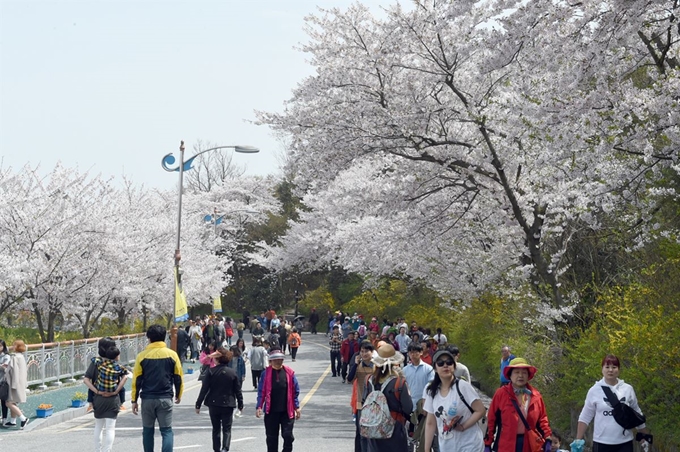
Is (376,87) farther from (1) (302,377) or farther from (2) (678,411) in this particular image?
(1) (302,377)

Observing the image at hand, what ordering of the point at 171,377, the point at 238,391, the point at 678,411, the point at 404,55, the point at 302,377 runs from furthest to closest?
the point at 302,377 < the point at 404,55 < the point at 238,391 < the point at 171,377 < the point at 678,411

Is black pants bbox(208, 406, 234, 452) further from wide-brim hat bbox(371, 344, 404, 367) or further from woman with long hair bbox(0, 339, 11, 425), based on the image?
woman with long hair bbox(0, 339, 11, 425)

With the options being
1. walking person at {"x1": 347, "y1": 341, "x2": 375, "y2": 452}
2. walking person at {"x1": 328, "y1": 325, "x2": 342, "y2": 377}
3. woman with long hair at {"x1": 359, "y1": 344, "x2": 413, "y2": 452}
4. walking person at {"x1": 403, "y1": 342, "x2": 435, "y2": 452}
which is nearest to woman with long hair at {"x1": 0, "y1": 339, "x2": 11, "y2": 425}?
walking person at {"x1": 347, "y1": 341, "x2": 375, "y2": 452}

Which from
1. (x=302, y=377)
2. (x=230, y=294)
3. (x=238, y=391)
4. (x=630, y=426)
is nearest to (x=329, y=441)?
(x=238, y=391)

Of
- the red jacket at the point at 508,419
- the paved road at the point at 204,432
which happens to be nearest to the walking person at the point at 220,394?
the paved road at the point at 204,432

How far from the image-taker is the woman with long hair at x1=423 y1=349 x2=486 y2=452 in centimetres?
781

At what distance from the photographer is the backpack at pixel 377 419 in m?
8.56

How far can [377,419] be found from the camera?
8.59 metres

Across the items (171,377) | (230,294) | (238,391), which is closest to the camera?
(171,377)

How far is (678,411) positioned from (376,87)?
9880mm

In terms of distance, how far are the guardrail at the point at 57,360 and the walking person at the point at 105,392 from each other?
38.1 ft

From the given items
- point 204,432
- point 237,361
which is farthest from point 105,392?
point 237,361

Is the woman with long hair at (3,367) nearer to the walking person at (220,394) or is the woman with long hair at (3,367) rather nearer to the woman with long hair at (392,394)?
the walking person at (220,394)

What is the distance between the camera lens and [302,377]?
95.2 ft
